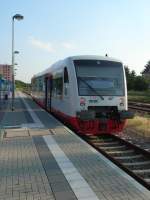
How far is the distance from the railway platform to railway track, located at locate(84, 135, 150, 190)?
508 millimetres

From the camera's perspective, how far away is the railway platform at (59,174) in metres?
6.43

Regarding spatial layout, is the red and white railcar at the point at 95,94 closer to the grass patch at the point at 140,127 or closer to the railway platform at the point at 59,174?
the grass patch at the point at 140,127

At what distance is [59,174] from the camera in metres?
7.76

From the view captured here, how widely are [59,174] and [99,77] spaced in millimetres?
8234

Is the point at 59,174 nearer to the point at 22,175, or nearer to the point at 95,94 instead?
the point at 22,175

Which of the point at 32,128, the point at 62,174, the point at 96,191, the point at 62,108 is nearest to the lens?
the point at 96,191

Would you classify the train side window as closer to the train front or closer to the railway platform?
the train front

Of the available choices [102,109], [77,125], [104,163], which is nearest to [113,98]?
[102,109]

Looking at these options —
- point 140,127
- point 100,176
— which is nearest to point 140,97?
point 140,127

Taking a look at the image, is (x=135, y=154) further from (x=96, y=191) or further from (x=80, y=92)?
(x=96, y=191)

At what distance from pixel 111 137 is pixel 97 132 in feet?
2.38

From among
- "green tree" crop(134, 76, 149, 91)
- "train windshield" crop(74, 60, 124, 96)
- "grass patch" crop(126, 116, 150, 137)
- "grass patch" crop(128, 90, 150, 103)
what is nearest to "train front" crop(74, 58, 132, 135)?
"train windshield" crop(74, 60, 124, 96)

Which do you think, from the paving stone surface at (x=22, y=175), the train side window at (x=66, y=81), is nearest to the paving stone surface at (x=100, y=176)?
the paving stone surface at (x=22, y=175)

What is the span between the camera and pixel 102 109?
15.4 meters
